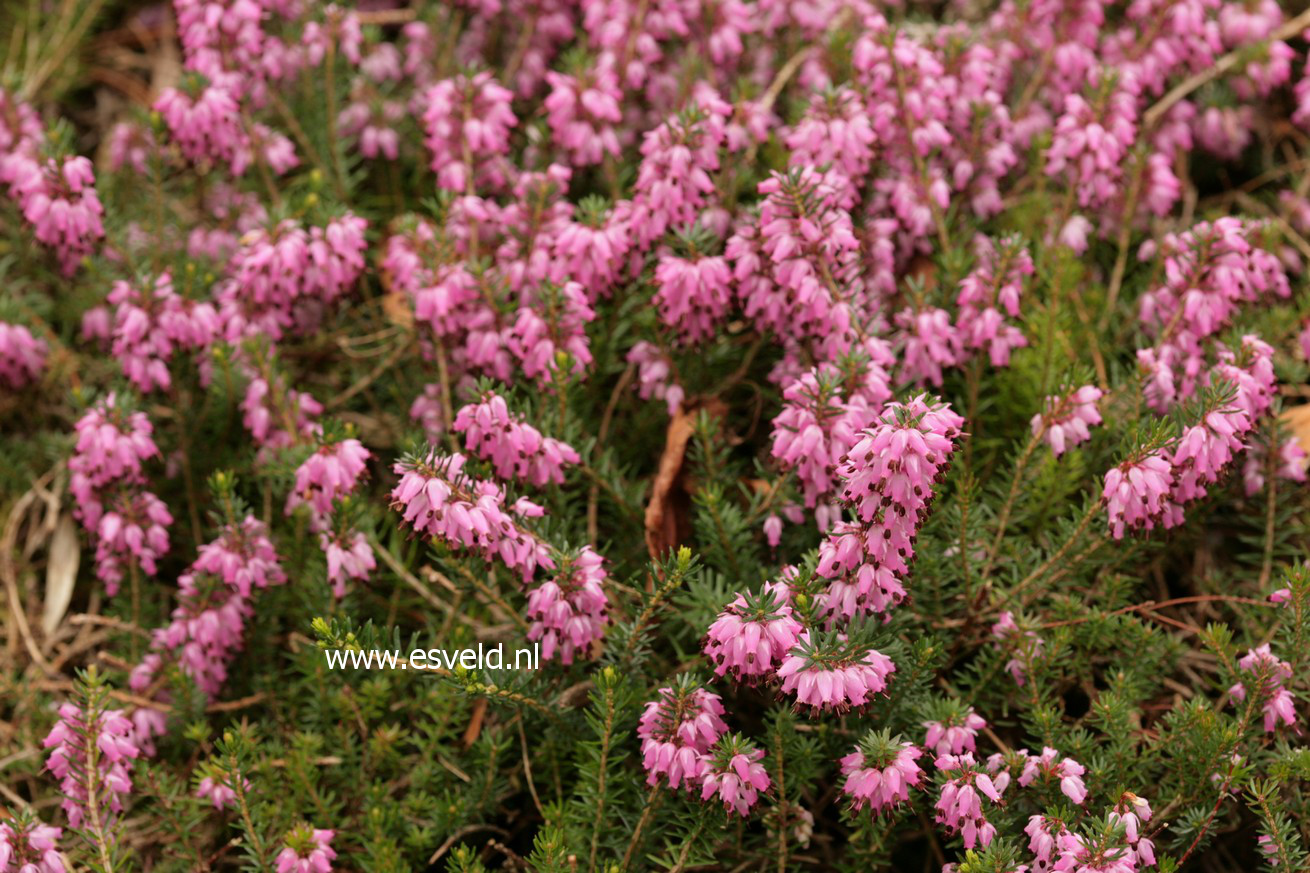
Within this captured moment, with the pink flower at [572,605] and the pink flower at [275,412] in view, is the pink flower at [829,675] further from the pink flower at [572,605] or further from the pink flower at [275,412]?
the pink flower at [275,412]

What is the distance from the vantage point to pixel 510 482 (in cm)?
381

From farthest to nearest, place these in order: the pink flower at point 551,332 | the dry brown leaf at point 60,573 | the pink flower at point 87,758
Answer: the dry brown leaf at point 60,573 < the pink flower at point 551,332 < the pink flower at point 87,758

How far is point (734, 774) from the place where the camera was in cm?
331

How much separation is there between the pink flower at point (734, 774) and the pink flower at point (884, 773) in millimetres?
245

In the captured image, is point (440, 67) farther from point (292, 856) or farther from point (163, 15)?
point (292, 856)

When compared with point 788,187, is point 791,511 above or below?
below

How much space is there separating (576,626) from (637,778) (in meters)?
0.65

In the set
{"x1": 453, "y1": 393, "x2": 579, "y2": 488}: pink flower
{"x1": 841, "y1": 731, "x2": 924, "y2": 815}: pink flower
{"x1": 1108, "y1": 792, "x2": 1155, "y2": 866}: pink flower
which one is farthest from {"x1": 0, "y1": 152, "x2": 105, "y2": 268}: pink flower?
{"x1": 1108, "y1": 792, "x2": 1155, "y2": 866}: pink flower

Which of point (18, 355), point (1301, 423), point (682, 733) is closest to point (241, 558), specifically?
point (18, 355)

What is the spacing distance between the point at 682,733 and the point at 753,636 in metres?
0.37

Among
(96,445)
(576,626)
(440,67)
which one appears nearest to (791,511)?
(576,626)

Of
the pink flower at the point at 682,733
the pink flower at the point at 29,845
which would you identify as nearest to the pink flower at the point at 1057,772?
the pink flower at the point at 682,733

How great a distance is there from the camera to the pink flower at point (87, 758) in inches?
144

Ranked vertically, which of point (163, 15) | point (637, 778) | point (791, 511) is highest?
point (163, 15)
